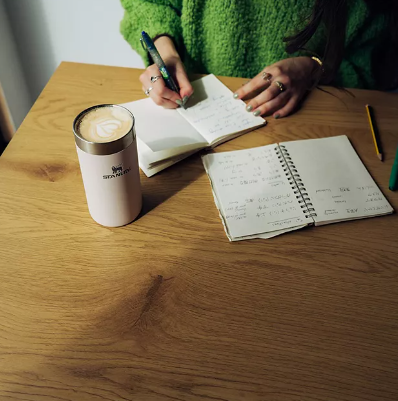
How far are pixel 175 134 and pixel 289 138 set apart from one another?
24 centimetres

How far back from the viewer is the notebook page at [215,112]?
88 centimetres

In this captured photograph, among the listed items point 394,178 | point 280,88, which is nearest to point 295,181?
point 394,178

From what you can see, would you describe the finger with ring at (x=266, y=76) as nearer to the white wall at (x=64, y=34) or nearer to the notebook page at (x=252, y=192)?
the notebook page at (x=252, y=192)

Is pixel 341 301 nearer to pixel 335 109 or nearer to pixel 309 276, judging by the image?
pixel 309 276

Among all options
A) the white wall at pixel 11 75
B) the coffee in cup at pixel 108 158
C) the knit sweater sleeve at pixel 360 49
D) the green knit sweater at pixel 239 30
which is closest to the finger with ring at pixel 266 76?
the green knit sweater at pixel 239 30

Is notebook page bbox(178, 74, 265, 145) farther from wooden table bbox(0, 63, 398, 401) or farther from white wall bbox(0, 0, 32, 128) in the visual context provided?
white wall bbox(0, 0, 32, 128)

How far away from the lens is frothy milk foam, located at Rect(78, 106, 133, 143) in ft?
1.95

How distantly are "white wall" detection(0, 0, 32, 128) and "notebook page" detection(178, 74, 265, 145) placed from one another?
0.96 m

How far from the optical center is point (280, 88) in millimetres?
956

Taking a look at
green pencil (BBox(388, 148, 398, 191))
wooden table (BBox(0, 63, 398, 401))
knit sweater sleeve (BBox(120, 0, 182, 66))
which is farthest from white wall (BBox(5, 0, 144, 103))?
green pencil (BBox(388, 148, 398, 191))

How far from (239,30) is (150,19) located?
24 centimetres

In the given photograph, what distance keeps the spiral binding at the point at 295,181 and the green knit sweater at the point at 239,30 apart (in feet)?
1.23

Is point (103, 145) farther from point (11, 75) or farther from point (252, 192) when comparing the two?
point (11, 75)

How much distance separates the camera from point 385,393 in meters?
0.54
